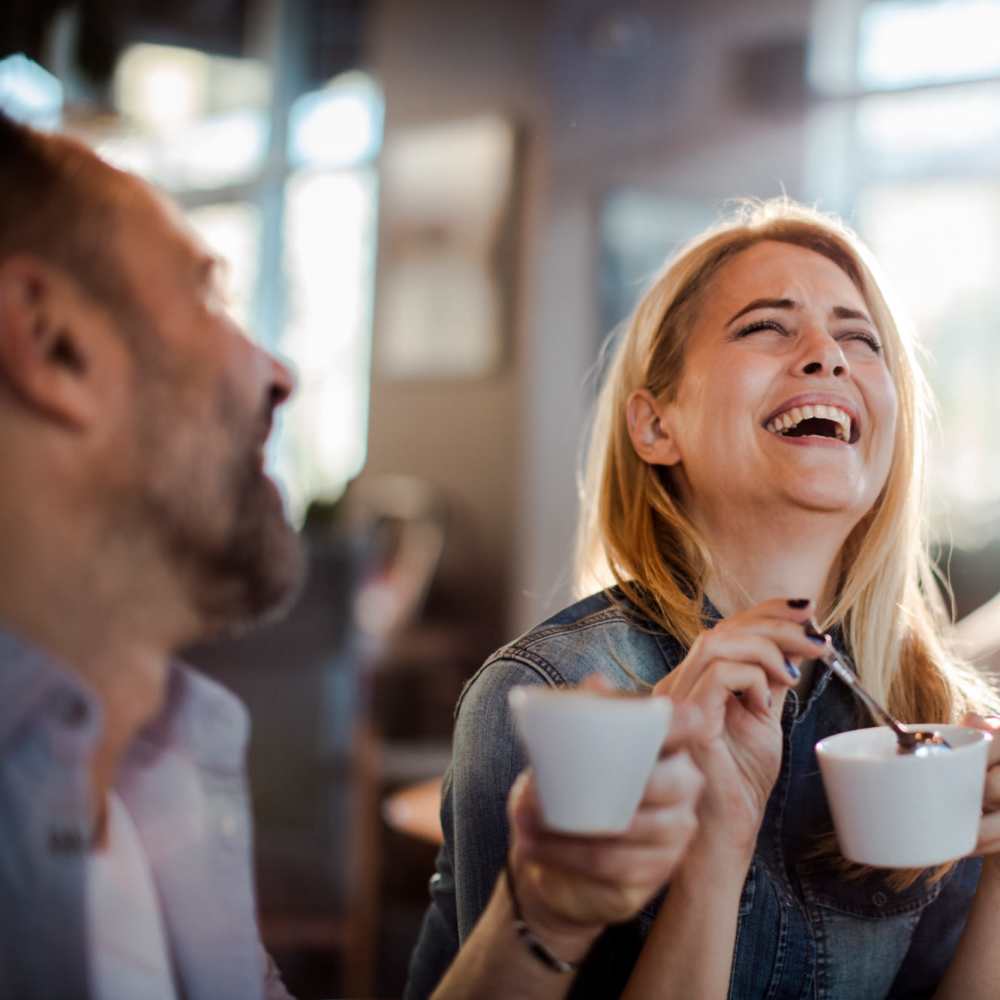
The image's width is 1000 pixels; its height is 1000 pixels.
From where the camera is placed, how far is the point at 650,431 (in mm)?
1188

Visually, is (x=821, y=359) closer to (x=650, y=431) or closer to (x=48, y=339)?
(x=650, y=431)

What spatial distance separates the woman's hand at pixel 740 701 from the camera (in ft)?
2.64

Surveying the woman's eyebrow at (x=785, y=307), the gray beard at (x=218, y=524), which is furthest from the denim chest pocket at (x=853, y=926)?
the gray beard at (x=218, y=524)

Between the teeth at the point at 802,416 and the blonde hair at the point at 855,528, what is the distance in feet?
0.41

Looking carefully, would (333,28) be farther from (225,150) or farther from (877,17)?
(877,17)

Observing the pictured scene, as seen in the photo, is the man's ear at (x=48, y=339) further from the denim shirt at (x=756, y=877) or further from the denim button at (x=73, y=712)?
the denim shirt at (x=756, y=877)

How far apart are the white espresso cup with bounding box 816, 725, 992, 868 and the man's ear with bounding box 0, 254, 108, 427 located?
0.54m

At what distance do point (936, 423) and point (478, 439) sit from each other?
381 cm

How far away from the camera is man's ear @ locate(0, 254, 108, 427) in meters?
0.58

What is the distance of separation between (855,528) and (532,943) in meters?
0.66

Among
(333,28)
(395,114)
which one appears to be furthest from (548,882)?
(333,28)

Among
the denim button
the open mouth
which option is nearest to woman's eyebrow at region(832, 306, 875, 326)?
the open mouth

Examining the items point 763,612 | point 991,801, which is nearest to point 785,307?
point 763,612

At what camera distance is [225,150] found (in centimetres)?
632
